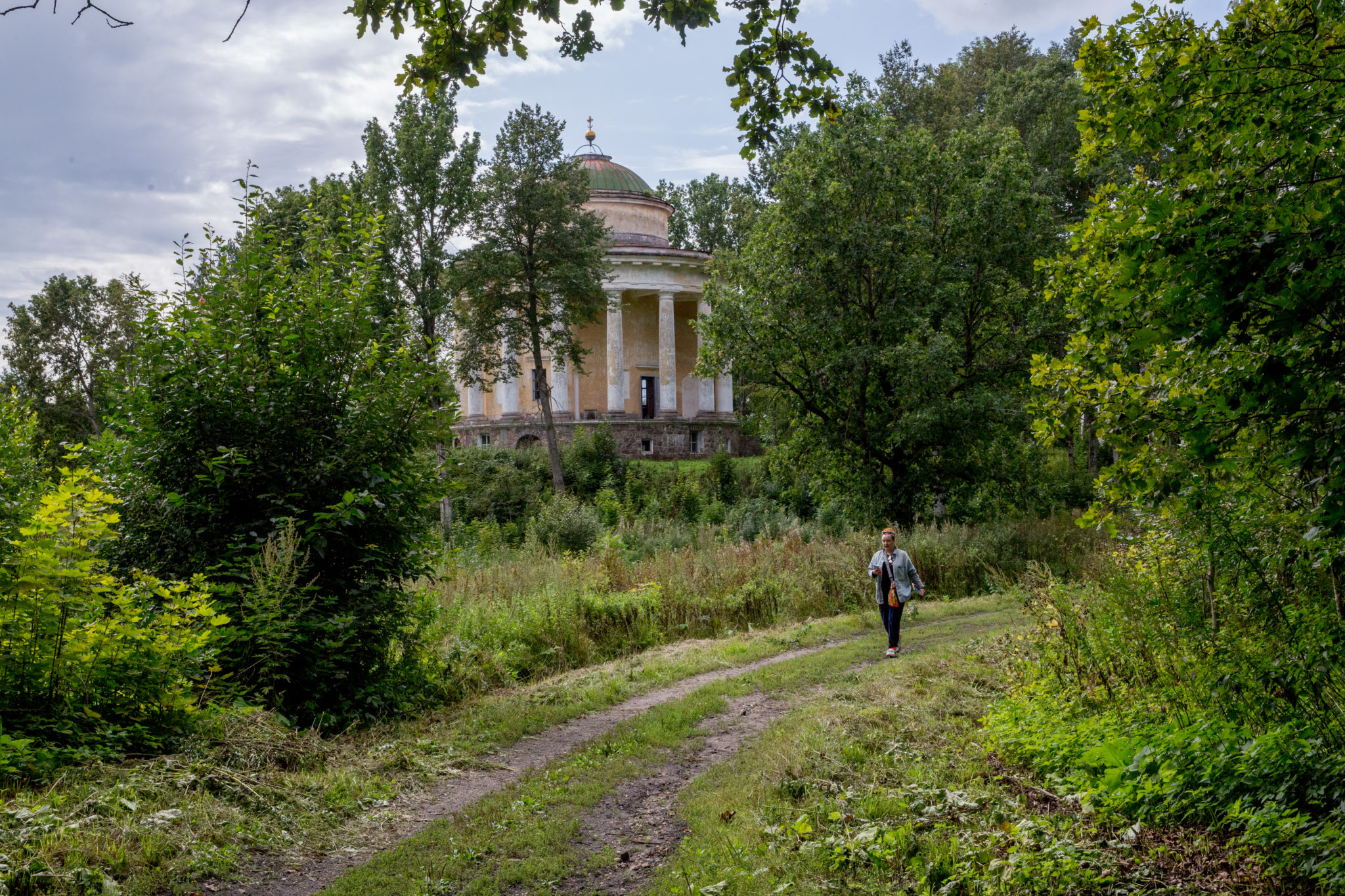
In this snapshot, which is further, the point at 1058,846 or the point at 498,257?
the point at 498,257

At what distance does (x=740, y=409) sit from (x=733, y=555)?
34.5 m

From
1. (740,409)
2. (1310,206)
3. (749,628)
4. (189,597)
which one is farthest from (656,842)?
(740,409)

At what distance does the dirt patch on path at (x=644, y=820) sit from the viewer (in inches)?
191

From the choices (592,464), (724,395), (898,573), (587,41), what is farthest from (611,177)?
(587,41)

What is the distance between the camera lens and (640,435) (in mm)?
40031

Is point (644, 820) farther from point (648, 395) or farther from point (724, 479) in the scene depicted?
point (648, 395)

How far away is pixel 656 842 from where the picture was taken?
5.37 metres

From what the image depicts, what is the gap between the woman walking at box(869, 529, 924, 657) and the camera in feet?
35.1

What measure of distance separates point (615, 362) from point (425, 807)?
3618cm

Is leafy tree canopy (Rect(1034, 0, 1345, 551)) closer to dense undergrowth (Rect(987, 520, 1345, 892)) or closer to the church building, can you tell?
dense undergrowth (Rect(987, 520, 1345, 892))

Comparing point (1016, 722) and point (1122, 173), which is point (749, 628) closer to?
point (1016, 722)

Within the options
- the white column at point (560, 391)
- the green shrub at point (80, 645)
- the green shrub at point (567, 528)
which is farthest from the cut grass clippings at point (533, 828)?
the white column at point (560, 391)

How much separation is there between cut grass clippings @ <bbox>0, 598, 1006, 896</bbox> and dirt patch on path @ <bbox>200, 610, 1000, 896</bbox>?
71 mm

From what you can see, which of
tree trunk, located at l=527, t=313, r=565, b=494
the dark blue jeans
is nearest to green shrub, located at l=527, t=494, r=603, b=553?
tree trunk, located at l=527, t=313, r=565, b=494
